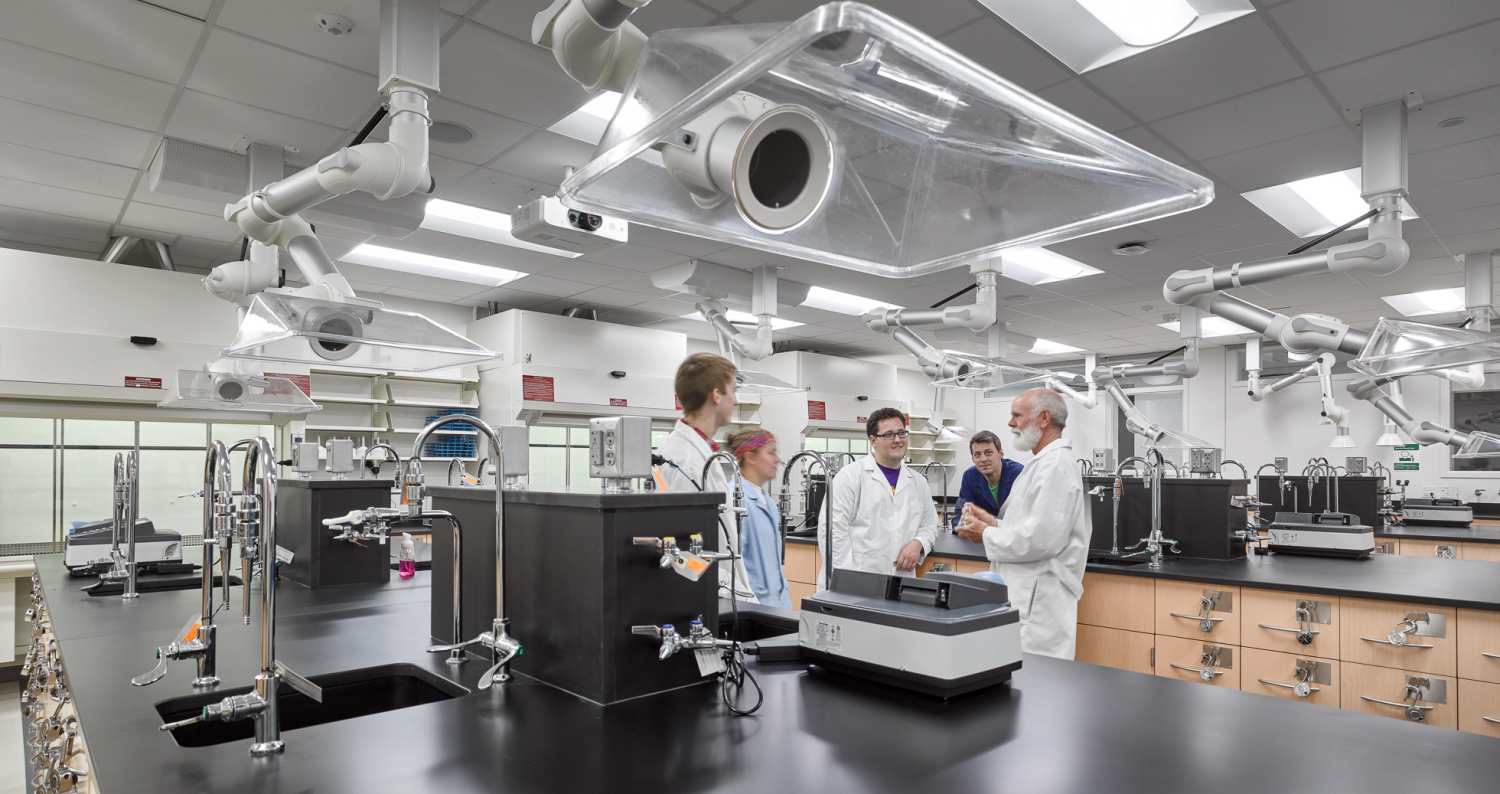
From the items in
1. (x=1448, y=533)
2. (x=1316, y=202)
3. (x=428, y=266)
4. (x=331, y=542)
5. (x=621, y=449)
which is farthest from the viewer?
(x=428, y=266)

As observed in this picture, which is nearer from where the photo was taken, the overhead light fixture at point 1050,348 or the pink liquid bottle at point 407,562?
the pink liquid bottle at point 407,562

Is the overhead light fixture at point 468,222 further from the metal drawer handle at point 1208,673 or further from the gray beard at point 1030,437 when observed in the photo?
the metal drawer handle at point 1208,673

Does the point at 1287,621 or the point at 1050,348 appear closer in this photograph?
the point at 1287,621

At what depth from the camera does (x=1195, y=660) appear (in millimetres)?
3383

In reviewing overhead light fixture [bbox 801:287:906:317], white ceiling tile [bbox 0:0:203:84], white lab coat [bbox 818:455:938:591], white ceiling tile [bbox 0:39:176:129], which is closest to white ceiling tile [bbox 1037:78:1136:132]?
white lab coat [bbox 818:455:938:591]

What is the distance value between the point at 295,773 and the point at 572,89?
2.82 m

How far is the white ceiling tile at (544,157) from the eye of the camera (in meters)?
3.85

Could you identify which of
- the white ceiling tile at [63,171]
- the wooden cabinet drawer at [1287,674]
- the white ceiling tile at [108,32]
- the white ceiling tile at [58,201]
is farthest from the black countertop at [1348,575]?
the white ceiling tile at [58,201]

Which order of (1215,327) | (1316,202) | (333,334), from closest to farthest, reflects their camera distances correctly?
1. (333,334)
2. (1316,202)
3. (1215,327)

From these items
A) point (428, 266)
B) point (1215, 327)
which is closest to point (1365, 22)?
point (428, 266)

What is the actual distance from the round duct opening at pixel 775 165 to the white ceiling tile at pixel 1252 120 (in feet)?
10.1

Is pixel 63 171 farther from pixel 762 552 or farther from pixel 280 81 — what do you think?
pixel 762 552

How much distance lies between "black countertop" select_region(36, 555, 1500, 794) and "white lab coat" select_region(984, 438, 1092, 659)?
1524 mm

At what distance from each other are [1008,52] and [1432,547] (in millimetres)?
5244
